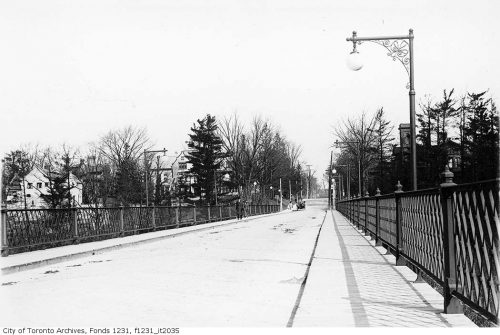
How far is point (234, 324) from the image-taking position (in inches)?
191

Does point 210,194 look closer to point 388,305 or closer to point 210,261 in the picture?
point 210,261

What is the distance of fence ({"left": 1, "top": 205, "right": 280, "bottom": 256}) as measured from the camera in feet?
40.4

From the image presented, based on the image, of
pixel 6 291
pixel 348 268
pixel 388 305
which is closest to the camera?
pixel 388 305

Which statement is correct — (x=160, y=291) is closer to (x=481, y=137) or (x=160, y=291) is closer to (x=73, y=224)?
(x=73, y=224)

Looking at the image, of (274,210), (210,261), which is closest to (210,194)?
(274,210)

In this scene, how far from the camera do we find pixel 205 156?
7612 centimetres

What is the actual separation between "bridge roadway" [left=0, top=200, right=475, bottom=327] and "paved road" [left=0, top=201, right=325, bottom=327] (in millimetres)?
12

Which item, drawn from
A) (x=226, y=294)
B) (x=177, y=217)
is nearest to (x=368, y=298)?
(x=226, y=294)

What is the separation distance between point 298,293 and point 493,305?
307 centimetres

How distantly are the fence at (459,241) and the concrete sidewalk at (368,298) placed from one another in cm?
28

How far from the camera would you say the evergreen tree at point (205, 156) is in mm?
75938

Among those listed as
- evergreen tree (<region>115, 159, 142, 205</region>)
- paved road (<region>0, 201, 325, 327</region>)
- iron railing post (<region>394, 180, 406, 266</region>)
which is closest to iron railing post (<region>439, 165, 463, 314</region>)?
paved road (<region>0, 201, 325, 327</region>)

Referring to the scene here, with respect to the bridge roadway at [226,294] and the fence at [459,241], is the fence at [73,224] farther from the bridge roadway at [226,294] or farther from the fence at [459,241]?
the fence at [459,241]

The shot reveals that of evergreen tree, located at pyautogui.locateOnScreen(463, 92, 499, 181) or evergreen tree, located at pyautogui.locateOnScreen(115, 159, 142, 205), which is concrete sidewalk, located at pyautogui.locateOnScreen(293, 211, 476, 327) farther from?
evergreen tree, located at pyautogui.locateOnScreen(115, 159, 142, 205)
